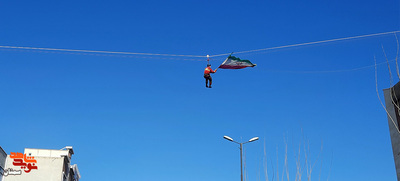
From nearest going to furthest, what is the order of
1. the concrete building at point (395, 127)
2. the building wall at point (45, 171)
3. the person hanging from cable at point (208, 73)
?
1. the person hanging from cable at point (208, 73)
2. the concrete building at point (395, 127)
3. the building wall at point (45, 171)

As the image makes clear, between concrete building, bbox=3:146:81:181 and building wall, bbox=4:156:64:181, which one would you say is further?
building wall, bbox=4:156:64:181

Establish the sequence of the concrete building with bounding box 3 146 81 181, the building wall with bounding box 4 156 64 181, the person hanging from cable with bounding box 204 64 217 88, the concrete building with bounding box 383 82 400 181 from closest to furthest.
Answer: the person hanging from cable with bounding box 204 64 217 88 → the concrete building with bounding box 383 82 400 181 → the concrete building with bounding box 3 146 81 181 → the building wall with bounding box 4 156 64 181

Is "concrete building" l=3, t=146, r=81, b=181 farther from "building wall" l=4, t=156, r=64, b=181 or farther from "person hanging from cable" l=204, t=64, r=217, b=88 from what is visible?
"person hanging from cable" l=204, t=64, r=217, b=88

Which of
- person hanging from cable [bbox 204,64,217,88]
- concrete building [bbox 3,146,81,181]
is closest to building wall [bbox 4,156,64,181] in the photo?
concrete building [bbox 3,146,81,181]

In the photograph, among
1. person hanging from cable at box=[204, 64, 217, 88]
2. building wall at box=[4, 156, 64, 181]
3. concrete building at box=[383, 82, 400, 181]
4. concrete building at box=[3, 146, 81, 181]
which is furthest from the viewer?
building wall at box=[4, 156, 64, 181]

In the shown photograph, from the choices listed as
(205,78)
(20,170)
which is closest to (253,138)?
(205,78)

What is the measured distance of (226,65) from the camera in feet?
74.9

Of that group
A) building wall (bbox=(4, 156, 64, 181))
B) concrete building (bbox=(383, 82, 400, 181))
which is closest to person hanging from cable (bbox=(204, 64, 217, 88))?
concrete building (bbox=(383, 82, 400, 181))

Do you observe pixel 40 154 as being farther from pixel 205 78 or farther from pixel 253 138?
pixel 205 78

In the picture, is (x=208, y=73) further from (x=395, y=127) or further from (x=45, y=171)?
(x=45, y=171)

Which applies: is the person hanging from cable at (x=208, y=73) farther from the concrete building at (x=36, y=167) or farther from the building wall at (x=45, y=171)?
the building wall at (x=45, y=171)

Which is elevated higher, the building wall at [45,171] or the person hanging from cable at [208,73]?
the person hanging from cable at [208,73]

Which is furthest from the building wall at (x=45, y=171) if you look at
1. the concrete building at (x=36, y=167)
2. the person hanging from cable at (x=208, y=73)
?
the person hanging from cable at (x=208, y=73)

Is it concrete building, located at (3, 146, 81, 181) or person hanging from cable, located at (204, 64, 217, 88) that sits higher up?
person hanging from cable, located at (204, 64, 217, 88)
